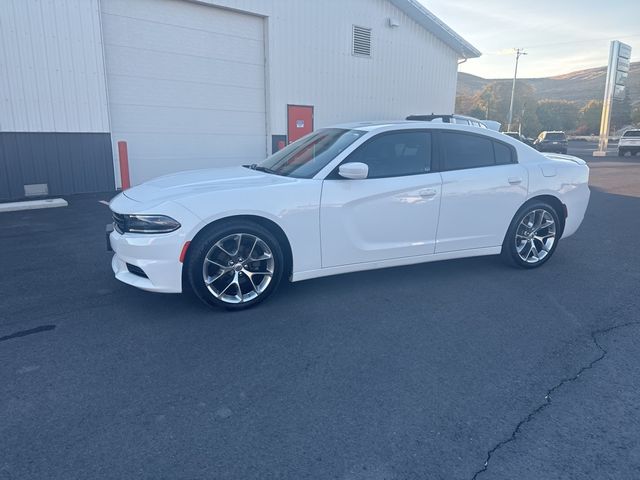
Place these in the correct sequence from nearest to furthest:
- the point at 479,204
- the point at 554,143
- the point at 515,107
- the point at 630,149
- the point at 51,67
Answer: the point at 479,204
the point at 51,67
the point at 630,149
the point at 554,143
the point at 515,107

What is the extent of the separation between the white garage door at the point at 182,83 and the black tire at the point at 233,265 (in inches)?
338

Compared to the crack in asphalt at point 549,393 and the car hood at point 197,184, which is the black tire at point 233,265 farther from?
the crack in asphalt at point 549,393

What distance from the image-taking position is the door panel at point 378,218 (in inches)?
165

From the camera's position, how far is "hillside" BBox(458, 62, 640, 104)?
448 ft

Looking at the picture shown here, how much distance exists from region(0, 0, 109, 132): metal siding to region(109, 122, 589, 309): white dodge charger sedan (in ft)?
22.7

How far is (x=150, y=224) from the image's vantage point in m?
3.75

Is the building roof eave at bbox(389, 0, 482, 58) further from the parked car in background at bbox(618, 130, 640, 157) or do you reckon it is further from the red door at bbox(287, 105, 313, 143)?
the parked car in background at bbox(618, 130, 640, 157)

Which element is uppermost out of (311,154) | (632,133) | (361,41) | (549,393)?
(361,41)

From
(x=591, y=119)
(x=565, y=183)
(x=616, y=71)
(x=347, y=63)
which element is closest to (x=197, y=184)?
(x=565, y=183)

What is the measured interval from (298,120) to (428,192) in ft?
33.4

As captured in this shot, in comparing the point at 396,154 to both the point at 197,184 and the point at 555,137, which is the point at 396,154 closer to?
the point at 197,184

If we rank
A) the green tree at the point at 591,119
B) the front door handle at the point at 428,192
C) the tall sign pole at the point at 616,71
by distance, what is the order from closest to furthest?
the front door handle at the point at 428,192 < the tall sign pole at the point at 616,71 < the green tree at the point at 591,119

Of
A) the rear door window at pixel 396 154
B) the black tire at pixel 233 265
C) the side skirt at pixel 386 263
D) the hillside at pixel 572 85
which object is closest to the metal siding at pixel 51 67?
the black tire at pixel 233 265

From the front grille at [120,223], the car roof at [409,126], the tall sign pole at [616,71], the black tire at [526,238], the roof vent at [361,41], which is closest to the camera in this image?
the front grille at [120,223]
